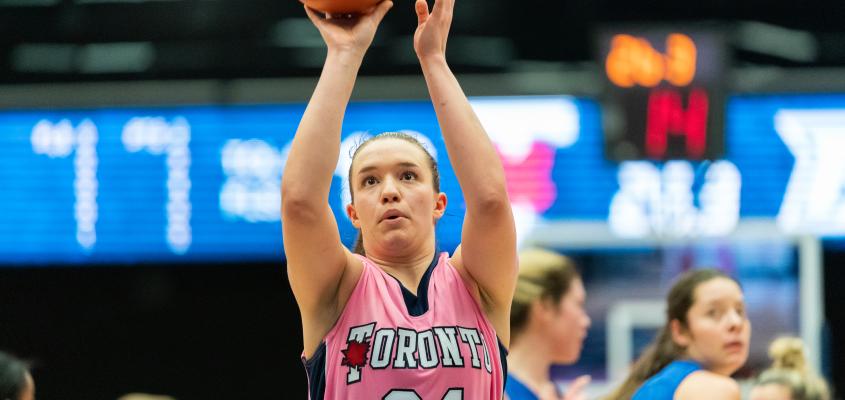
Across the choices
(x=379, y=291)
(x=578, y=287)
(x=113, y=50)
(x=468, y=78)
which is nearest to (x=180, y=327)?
(x=113, y=50)

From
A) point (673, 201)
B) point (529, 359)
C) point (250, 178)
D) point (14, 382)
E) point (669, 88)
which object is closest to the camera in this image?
point (14, 382)

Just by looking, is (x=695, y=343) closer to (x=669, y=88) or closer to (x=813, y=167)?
(x=669, y=88)

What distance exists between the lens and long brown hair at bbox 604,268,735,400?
3.88 m

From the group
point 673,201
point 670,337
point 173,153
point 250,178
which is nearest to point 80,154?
point 173,153

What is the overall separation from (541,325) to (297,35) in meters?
4.50

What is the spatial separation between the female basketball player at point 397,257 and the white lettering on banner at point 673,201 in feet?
15.3

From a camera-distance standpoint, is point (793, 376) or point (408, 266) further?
point (793, 376)

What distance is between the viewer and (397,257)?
2.58 metres

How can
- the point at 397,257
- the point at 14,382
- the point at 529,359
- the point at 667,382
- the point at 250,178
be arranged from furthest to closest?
1. the point at 250,178
2. the point at 529,359
3. the point at 14,382
4. the point at 667,382
5. the point at 397,257

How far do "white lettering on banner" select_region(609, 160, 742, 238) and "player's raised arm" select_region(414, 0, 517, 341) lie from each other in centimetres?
466

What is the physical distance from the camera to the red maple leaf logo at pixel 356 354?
7.91 feet

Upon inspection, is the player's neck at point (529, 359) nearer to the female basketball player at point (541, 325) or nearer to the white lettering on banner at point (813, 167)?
the female basketball player at point (541, 325)

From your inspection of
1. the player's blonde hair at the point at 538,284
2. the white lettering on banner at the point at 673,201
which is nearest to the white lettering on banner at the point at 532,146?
the white lettering on banner at the point at 673,201

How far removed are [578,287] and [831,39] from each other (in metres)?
4.54
